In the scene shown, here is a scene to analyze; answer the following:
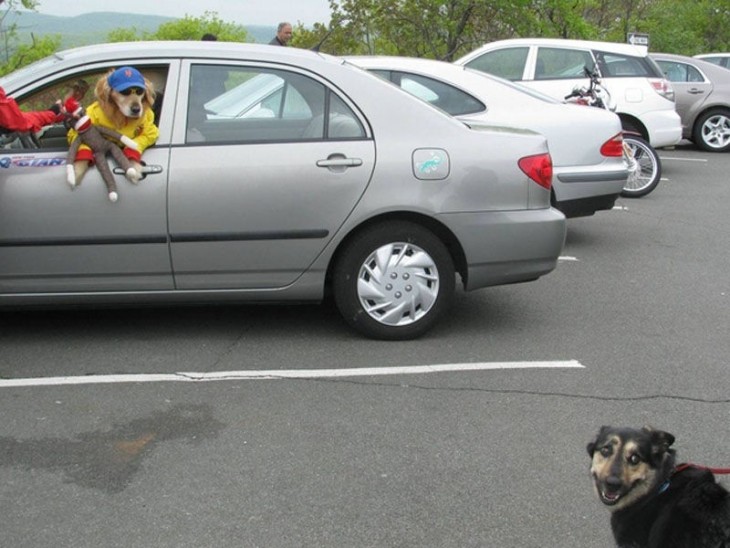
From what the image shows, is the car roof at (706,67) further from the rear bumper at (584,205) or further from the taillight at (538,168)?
the taillight at (538,168)

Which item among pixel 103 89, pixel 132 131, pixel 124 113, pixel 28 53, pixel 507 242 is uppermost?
pixel 103 89

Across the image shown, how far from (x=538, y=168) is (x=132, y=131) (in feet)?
7.80

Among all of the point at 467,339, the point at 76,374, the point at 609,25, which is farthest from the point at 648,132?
the point at 609,25

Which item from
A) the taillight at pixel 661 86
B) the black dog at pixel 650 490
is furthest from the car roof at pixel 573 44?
the black dog at pixel 650 490

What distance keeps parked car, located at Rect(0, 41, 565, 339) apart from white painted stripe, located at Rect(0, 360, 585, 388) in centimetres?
47

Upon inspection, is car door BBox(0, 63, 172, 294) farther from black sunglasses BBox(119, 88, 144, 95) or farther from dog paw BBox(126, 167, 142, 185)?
black sunglasses BBox(119, 88, 144, 95)

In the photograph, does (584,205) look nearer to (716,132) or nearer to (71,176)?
(71,176)

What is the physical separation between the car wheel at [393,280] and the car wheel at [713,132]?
12008 millimetres

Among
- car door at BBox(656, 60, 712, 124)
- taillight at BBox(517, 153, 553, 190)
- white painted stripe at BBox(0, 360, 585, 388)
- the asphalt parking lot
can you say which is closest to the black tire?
the asphalt parking lot

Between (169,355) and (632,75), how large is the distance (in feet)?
30.0

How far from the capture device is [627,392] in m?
5.27

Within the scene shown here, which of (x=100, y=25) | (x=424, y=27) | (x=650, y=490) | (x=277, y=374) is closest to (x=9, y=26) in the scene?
(x=424, y=27)

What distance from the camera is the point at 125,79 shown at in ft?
17.9

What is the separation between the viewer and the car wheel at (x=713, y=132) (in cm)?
1659
